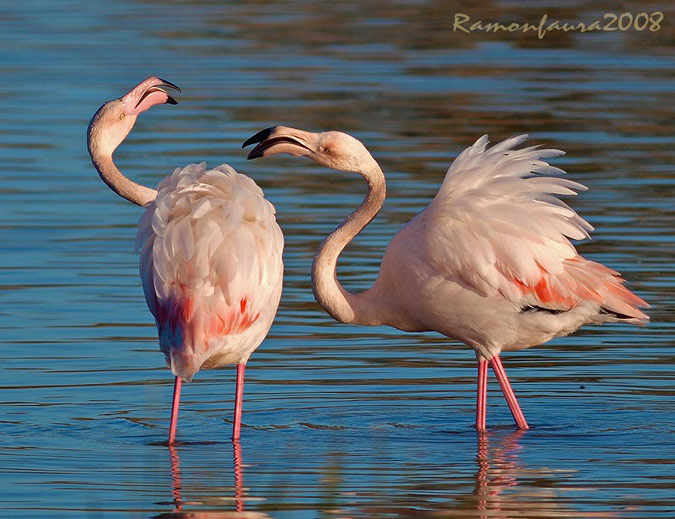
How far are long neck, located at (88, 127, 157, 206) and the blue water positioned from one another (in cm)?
95

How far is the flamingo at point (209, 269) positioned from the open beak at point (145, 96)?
2.47 feet

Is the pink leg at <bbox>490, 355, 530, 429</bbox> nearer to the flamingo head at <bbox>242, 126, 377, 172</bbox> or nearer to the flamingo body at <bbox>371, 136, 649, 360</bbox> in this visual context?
the flamingo body at <bbox>371, 136, 649, 360</bbox>

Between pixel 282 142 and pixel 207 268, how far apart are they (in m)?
0.97

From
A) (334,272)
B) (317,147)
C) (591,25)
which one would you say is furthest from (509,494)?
(591,25)

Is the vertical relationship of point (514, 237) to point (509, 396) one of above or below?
above

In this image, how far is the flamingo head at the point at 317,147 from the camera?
7.64m

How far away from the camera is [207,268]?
274 inches

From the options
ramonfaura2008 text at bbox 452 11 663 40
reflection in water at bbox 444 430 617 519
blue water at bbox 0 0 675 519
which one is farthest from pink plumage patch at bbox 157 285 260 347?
ramonfaura2008 text at bbox 452 11 663 40

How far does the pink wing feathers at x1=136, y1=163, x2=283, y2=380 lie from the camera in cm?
697

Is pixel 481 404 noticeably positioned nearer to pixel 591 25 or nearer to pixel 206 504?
pixel 206 504

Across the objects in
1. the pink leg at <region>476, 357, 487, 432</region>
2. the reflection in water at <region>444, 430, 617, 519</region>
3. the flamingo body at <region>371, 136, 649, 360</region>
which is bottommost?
the reflection in water at <region>444, 430, 617, 519</region>

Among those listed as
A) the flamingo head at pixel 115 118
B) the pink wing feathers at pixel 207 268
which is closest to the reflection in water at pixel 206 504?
the pink wing feathers at pixel 207 268

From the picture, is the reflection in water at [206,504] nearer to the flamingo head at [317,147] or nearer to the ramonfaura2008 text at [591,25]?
the flamingo head at [317,147]

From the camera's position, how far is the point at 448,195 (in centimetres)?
777
